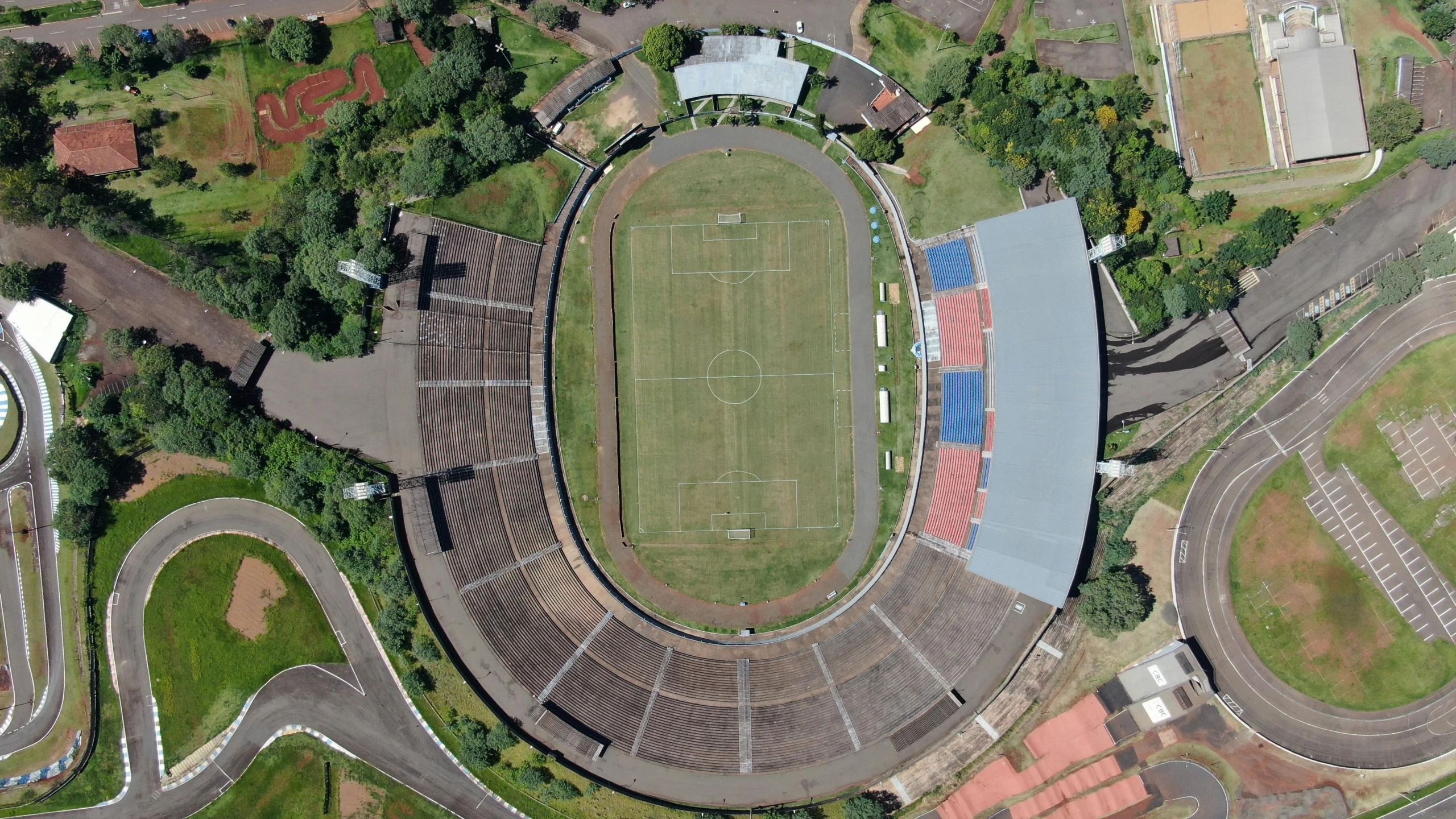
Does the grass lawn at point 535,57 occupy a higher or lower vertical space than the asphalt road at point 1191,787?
higher

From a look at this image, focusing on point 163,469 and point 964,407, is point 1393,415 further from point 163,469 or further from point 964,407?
point 163,469

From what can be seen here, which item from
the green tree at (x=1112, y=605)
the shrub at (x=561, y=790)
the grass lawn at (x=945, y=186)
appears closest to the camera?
the green tree at (x=1112, y=605)

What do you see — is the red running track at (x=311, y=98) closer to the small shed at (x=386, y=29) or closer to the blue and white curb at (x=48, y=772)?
the small shed at (x=386, y=29)

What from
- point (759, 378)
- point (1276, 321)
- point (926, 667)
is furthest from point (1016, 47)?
point (926, 667)

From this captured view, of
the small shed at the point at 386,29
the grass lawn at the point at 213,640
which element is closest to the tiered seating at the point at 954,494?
the grass lawn at the point at 213,640

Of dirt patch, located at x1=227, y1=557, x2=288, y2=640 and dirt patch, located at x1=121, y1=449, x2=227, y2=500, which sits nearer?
dirt patch, located at x1=227, y1=557, x2=288, y2=640

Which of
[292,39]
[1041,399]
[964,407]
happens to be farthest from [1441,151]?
[292,39]

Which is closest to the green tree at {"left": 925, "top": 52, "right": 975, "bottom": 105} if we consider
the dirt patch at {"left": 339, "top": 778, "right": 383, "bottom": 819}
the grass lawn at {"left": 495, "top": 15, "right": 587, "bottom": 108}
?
the grass lawn at {"left": 495, "top": 15, "right": 587, "bottom": 108}

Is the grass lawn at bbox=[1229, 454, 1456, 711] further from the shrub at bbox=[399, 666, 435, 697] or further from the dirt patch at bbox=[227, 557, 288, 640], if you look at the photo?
the dirt patch at bbox=[227, 557, 288, 640]

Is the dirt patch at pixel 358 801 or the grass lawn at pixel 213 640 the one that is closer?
the dirt patch at pixel 358 801
